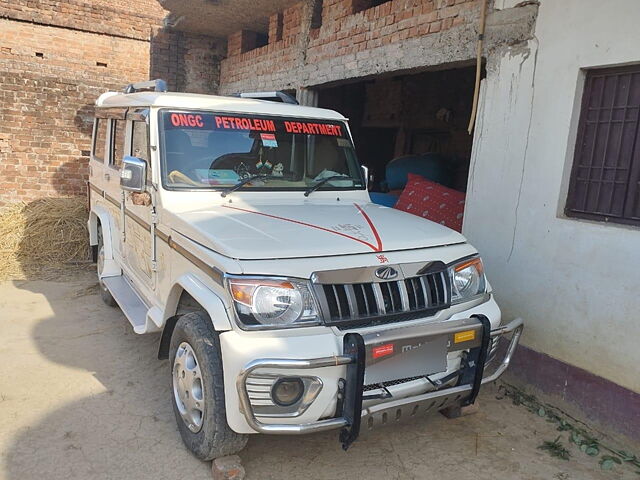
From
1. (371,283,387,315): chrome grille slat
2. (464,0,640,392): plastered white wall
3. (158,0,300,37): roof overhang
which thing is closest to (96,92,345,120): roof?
(464,0,640,392): plastered white wall

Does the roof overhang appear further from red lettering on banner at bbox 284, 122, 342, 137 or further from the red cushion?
red lettering on banner at bbox 284, 122, 342, 137

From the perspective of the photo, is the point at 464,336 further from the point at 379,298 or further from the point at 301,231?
the point at 301,231

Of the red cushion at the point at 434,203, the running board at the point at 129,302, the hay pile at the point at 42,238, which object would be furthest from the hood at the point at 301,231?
the hay pile at the point at 42,238

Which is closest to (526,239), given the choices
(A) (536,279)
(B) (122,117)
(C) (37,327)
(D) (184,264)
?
(A) (536,279)

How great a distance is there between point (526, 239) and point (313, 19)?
15.6ft

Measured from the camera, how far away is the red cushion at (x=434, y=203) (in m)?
4.91

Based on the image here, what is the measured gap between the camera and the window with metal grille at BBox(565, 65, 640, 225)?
333 cm

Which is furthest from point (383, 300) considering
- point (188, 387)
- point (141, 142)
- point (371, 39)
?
point (371, 39)

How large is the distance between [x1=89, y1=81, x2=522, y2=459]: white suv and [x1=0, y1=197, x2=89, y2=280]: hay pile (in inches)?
130

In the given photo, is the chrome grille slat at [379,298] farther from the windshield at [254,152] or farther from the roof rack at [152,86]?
the roof rack at [152,86]

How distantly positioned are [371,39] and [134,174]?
11.6 feet

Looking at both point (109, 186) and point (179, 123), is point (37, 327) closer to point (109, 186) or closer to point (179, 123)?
point (109, 186)

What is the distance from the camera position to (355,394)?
230 cm

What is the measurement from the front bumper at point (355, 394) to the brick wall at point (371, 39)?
2.61 metres
